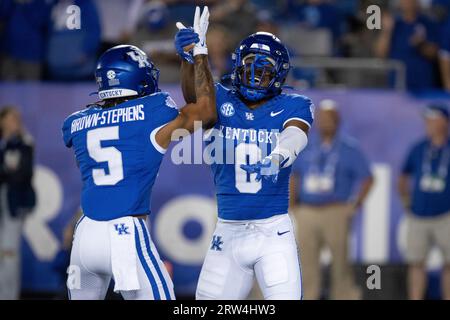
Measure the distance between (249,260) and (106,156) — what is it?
43.8 inches

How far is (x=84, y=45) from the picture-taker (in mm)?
10695

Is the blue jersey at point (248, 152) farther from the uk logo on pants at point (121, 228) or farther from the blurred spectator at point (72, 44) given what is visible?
the blurred spectator at point (72, 44)

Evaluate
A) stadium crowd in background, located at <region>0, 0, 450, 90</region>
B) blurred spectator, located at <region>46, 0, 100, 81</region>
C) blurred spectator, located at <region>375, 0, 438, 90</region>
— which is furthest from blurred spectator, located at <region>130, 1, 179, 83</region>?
blurred spectator, located at <region>375, 0, 438, 90</region>

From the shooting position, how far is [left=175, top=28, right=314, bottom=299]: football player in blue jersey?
251 inches

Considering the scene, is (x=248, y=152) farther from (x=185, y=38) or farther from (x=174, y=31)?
(x=174, y=31)

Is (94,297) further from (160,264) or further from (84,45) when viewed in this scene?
(84,45)

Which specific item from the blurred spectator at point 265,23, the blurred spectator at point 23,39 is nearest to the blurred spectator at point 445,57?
the blurred spectator at point 265,23

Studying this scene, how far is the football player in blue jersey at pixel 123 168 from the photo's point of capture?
598 cm

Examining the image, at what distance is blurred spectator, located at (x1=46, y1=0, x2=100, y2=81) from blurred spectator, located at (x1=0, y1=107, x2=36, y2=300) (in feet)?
2.44

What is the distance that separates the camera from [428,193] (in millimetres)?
10758

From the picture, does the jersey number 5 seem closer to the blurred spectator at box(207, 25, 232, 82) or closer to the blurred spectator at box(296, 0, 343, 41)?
the blurred spectator at box(207, 25, 232, 82)

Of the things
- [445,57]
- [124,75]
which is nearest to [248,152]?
[124,75]
